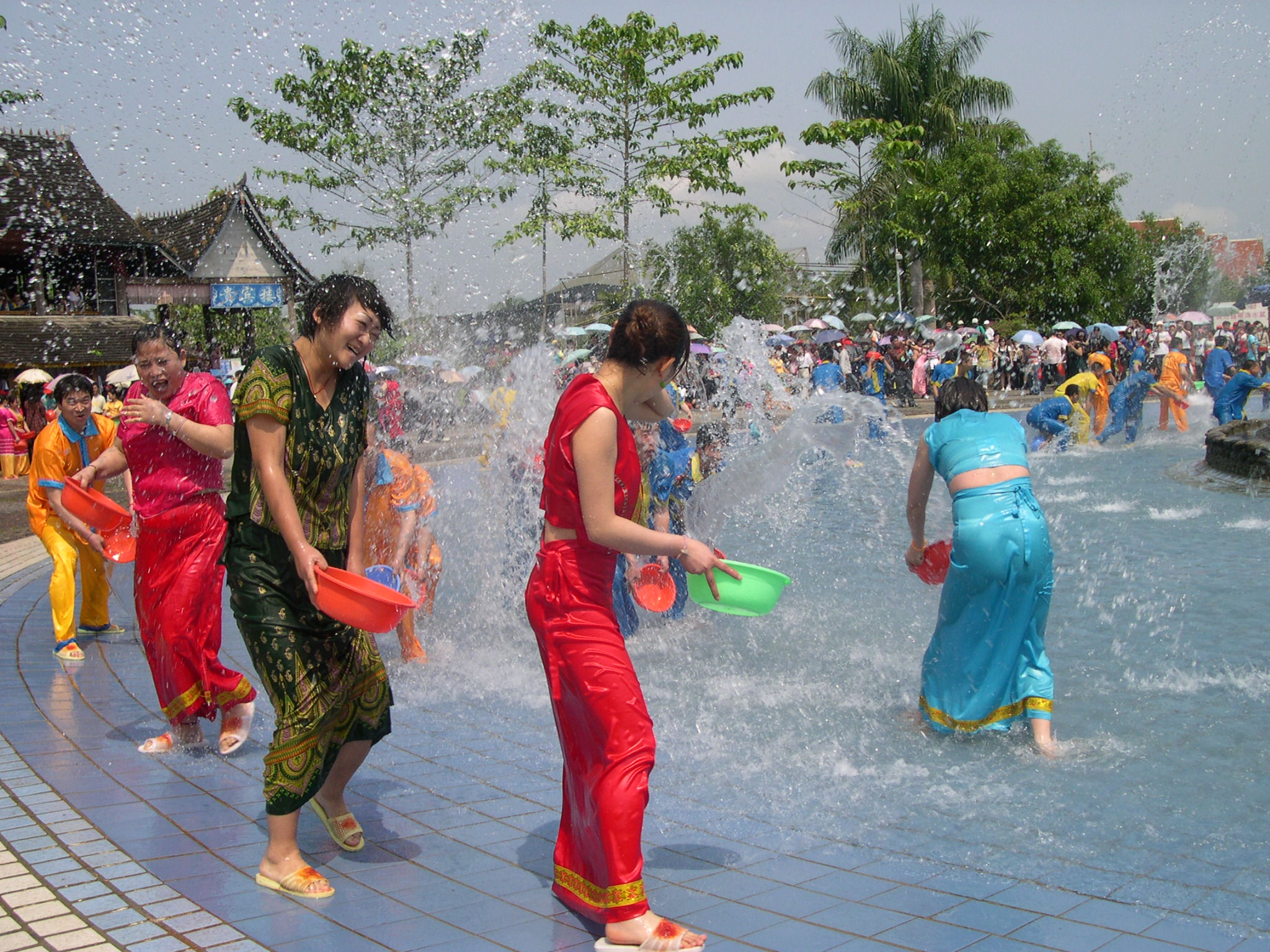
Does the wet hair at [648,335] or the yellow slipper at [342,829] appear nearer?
the wet hair at [648,335]

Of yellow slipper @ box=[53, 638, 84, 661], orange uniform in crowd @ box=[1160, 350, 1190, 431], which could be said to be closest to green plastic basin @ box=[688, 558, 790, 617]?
yellow slipper @ box=[53, 638, 84, 661]

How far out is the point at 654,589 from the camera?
5309mm

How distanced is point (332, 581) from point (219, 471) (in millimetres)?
2268

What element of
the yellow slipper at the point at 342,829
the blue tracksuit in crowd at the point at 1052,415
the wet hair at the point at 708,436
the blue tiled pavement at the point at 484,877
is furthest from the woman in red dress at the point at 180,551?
the blue tracksuit in crowd at the point at 1052,415

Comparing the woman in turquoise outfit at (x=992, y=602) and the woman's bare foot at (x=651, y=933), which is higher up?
the woman in turquoise outfit at (x=992, y=602)

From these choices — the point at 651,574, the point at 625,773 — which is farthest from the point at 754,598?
the point at 651,574

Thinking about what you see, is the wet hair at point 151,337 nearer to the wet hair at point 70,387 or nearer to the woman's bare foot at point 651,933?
the wet hair at point 70,387

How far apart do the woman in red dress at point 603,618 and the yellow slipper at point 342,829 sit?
862mm

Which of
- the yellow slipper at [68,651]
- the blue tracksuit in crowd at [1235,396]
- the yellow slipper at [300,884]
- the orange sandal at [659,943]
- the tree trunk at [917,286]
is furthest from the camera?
the tree trunk at [917,286]

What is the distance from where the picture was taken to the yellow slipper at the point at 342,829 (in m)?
3.74

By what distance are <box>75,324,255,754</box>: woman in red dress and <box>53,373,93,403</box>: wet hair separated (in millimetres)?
2341

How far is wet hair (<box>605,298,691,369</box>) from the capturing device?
3.17m

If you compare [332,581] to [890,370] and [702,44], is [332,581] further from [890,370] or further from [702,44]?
[890,370]

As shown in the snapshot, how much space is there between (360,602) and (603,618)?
0.73 metres
